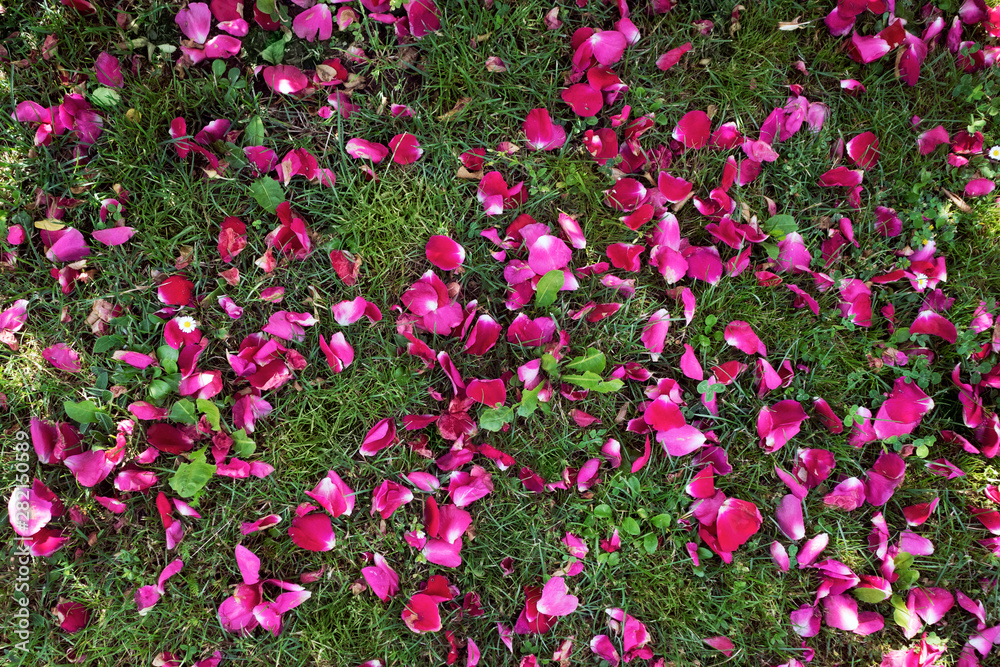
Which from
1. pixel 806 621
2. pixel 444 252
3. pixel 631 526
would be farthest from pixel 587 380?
pixel 806 621

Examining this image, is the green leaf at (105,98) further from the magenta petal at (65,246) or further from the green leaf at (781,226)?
the green leaf at (781,226)

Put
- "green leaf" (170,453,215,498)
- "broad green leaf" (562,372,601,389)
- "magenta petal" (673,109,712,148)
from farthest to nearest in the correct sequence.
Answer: "magenta petal" (673,109,712,148)
"broad green leaf" (562,372,601,389)
"green leaf" (170,453,215,498)

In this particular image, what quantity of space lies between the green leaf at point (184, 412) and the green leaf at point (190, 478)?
12 centimetres

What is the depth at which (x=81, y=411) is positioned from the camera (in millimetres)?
1731

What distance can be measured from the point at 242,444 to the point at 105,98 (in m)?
1.11

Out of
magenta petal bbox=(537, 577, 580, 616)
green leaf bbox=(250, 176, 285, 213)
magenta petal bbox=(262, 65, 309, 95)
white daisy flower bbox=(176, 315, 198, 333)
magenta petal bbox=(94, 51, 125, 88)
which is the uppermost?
magenta petal bbox=(94, 51, 125, 88)

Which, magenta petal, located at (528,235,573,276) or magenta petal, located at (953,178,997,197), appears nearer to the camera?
magenta petal, located at (528,235,573,276)

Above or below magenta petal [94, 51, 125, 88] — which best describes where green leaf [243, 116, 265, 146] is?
below

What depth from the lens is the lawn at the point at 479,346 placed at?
5.74 ft

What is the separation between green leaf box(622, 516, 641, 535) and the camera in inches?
71.1

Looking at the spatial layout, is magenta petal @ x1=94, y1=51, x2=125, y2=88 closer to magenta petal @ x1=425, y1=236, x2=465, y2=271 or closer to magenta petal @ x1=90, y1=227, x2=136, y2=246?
magenta petal @ x1=90, y1=227, x2=136, y2=246

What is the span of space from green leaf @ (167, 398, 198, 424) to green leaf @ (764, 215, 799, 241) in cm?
181

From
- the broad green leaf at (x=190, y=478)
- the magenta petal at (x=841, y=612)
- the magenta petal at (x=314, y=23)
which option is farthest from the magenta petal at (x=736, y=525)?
the magenta petal at (x=314, y=23)

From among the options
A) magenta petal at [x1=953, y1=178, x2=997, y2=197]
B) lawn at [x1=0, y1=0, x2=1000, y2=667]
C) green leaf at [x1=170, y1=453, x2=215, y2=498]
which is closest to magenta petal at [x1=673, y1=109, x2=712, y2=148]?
lawn at [x1=0, y1=0, x2=1000, y2=667]
